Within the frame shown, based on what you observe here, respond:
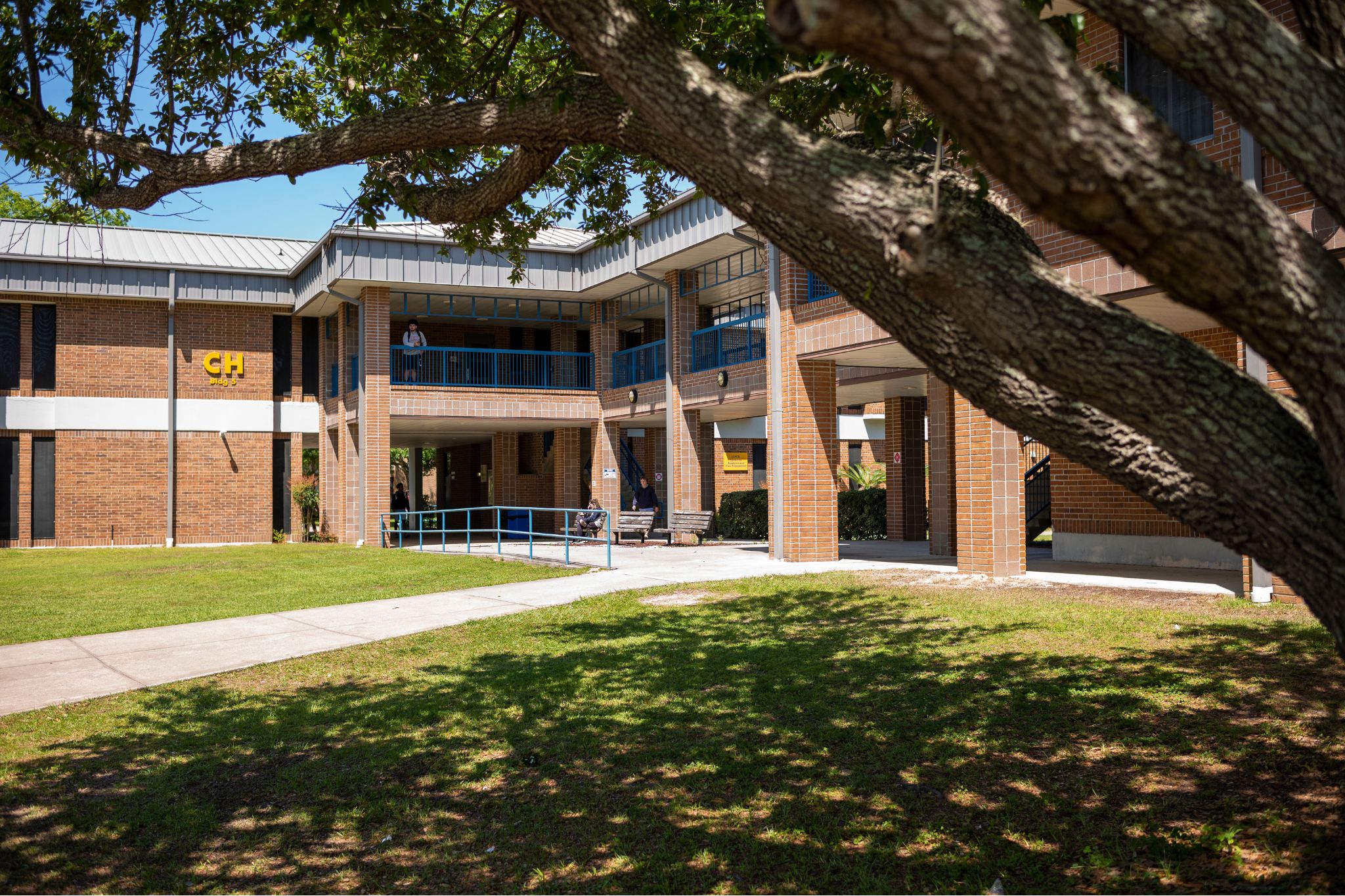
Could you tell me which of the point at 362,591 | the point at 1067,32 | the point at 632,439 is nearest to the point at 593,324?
the point at 632,439

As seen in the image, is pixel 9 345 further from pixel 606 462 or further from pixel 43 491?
pixel 606 462

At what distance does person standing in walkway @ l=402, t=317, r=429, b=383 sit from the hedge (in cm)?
842

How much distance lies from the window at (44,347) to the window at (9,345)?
0.35 m

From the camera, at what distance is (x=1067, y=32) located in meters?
4.29

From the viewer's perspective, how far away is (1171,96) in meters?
10.9

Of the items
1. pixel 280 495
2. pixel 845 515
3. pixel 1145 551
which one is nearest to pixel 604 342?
pixel 845 515

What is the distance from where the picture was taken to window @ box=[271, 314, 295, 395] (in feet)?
92.5

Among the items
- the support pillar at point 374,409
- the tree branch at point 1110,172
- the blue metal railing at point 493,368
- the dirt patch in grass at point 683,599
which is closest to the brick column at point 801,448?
the dirt patch in grass at point 683,599

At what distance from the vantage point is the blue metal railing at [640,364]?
81.1 feet

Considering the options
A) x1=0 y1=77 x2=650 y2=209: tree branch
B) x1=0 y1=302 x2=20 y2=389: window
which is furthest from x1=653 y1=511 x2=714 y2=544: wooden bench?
x1=0 y1=302 x2=20 y2=389: window

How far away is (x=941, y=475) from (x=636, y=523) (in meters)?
7.56

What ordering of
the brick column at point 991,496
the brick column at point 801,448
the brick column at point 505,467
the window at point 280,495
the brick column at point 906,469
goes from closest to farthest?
the brick column at point 991,496 → the brick column at point 801,448 → the brick column at point 906,469 → the window at point 280,495 → the brick column at point 505,467

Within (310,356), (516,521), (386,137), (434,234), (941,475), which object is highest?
(434,234)

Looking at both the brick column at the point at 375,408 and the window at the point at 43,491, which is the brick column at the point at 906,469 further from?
the window at the point at 43,491
